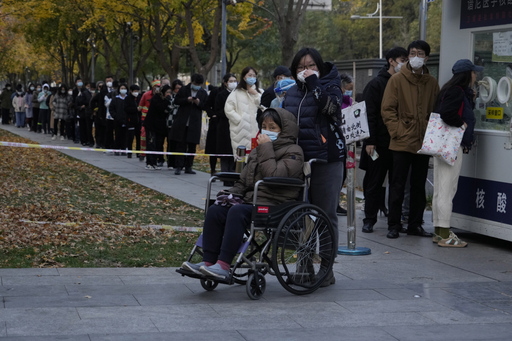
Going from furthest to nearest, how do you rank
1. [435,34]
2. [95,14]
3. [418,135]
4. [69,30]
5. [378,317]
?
[435,34], [69,30], [95,14], [418,135], [378,317]

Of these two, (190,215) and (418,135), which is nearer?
(418,135)

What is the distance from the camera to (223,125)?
14.4 meters

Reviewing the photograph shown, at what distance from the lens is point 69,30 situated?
39.9 m

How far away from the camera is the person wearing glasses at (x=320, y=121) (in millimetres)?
6797

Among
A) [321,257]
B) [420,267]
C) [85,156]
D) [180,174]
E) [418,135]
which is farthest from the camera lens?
[85,156]

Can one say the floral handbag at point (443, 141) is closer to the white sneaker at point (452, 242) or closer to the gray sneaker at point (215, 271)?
the white sneaker at point (452, 242)

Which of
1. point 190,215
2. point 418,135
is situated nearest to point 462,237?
point 418,135

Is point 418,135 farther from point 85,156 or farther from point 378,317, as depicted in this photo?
point 85,156

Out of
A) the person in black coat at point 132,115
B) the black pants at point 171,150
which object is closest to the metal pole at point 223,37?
the person in black coat at point 132,115

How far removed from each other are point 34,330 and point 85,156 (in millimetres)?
16351

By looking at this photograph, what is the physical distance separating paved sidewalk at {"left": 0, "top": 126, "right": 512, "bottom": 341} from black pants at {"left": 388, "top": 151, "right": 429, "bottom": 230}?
1421mm

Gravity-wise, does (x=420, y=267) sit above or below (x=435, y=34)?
below

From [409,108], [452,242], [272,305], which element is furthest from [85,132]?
[272,305]

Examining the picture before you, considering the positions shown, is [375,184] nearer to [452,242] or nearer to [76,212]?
[452,242]
